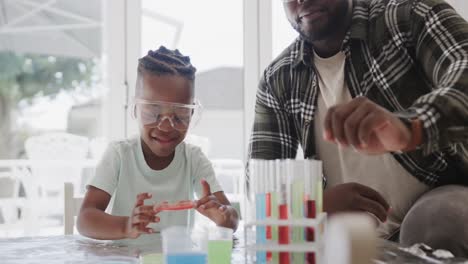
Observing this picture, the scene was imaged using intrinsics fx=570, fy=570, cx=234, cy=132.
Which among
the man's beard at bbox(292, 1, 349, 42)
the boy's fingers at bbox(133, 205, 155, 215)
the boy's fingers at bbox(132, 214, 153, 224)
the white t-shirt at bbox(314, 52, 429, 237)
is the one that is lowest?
the boy's fingers at bbox(132, 214, 153, 224)

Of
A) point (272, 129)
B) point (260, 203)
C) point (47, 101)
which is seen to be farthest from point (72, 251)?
point (47, 101)

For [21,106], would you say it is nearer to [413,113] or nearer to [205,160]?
[205,160]

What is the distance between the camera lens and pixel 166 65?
1668mm

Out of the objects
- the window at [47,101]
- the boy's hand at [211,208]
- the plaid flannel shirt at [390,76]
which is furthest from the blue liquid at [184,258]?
the window at [47,101]

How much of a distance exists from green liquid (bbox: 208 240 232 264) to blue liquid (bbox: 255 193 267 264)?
0.51 feet

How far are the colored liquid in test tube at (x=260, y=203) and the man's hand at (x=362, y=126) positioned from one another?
13cm

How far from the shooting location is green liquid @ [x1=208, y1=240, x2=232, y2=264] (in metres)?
1.02

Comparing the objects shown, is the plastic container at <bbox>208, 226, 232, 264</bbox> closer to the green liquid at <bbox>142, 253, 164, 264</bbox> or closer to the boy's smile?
the green liquid at <bbox>142, 253, 164, 264</bbox>

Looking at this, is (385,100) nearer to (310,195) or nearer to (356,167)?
(356,167)

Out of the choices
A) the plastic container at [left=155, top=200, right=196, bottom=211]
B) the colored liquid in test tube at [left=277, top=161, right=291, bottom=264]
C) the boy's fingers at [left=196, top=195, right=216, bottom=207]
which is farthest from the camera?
the boy's fingers at [left=196, top=195, right=216, bottom=207]

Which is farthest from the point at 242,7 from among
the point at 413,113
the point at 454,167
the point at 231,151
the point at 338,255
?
the point at 338,255

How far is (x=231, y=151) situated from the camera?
4.11 meters

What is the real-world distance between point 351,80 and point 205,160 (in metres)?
0.49

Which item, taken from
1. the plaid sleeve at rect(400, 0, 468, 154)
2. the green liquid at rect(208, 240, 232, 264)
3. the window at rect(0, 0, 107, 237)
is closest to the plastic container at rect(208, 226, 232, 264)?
the green liquid at rect(208, 240, 232, 264)
